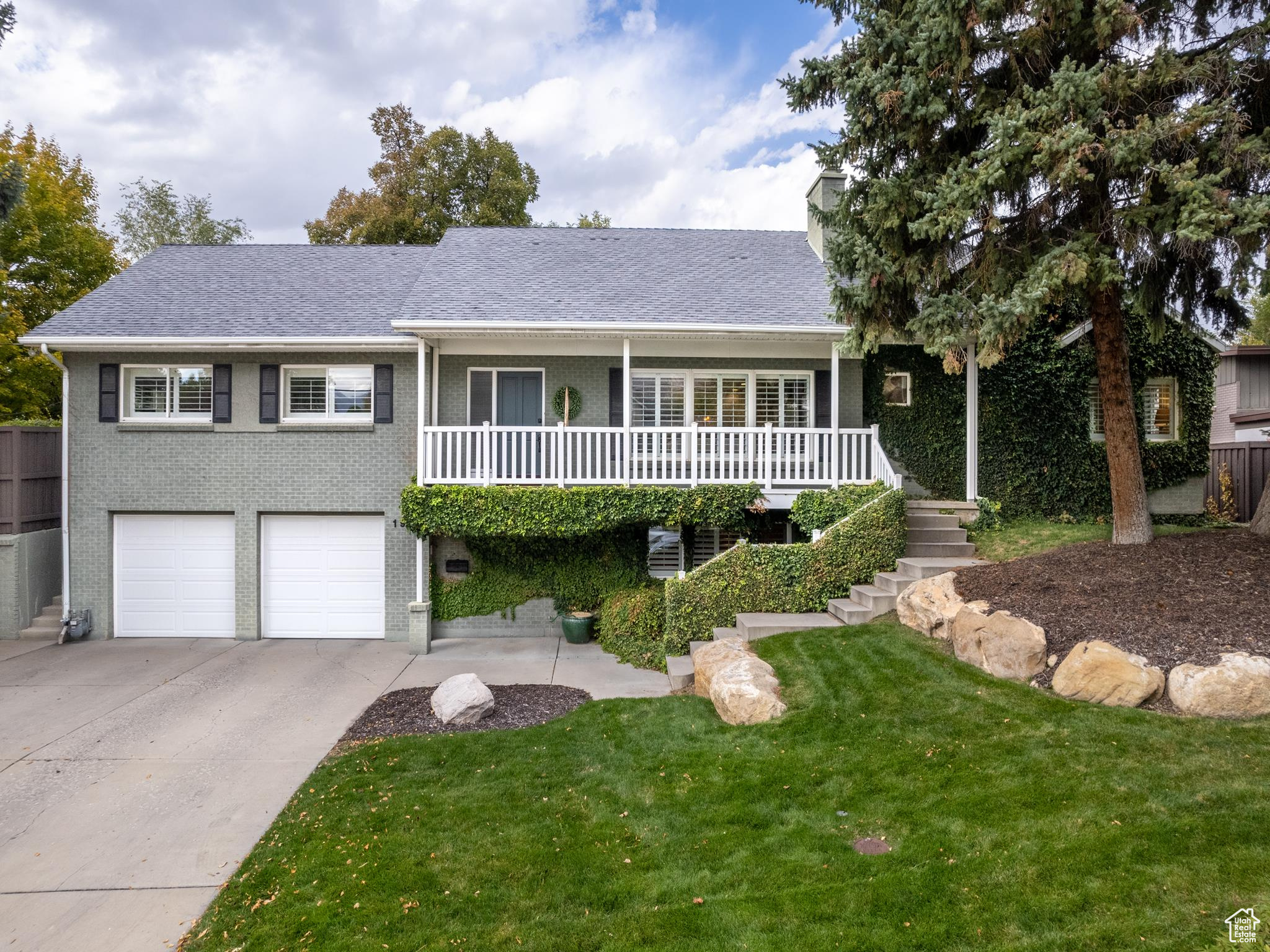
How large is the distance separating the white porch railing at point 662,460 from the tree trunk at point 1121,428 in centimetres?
263

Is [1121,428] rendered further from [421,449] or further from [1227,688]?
[421,449]

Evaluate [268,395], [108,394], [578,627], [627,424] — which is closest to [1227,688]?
[627,424]

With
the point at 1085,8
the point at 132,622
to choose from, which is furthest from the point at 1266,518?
the point at 132,622

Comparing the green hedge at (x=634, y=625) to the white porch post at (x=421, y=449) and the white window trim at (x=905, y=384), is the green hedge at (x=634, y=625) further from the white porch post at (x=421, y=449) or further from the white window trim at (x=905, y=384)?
the white window trim at (x=905, y=384)

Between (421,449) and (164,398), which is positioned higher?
(164,398)

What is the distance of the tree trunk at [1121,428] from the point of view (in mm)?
7664

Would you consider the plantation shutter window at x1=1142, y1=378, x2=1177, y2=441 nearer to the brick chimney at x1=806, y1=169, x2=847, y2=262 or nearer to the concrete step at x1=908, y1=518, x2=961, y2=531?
the concrete step at x1=908, y1=518, x2=961, y2=531

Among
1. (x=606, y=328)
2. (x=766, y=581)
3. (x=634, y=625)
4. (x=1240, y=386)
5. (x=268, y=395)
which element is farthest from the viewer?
(x=1240, y=386)

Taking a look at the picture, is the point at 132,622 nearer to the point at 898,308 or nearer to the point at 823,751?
the point at 823,751

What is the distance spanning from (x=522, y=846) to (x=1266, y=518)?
9074 millimetres

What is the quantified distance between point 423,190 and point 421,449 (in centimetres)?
1540

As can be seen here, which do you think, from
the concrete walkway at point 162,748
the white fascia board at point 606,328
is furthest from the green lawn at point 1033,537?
the concrete walkway at point 162,748

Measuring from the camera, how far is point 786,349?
416 inches

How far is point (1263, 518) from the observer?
7457 millimetres
